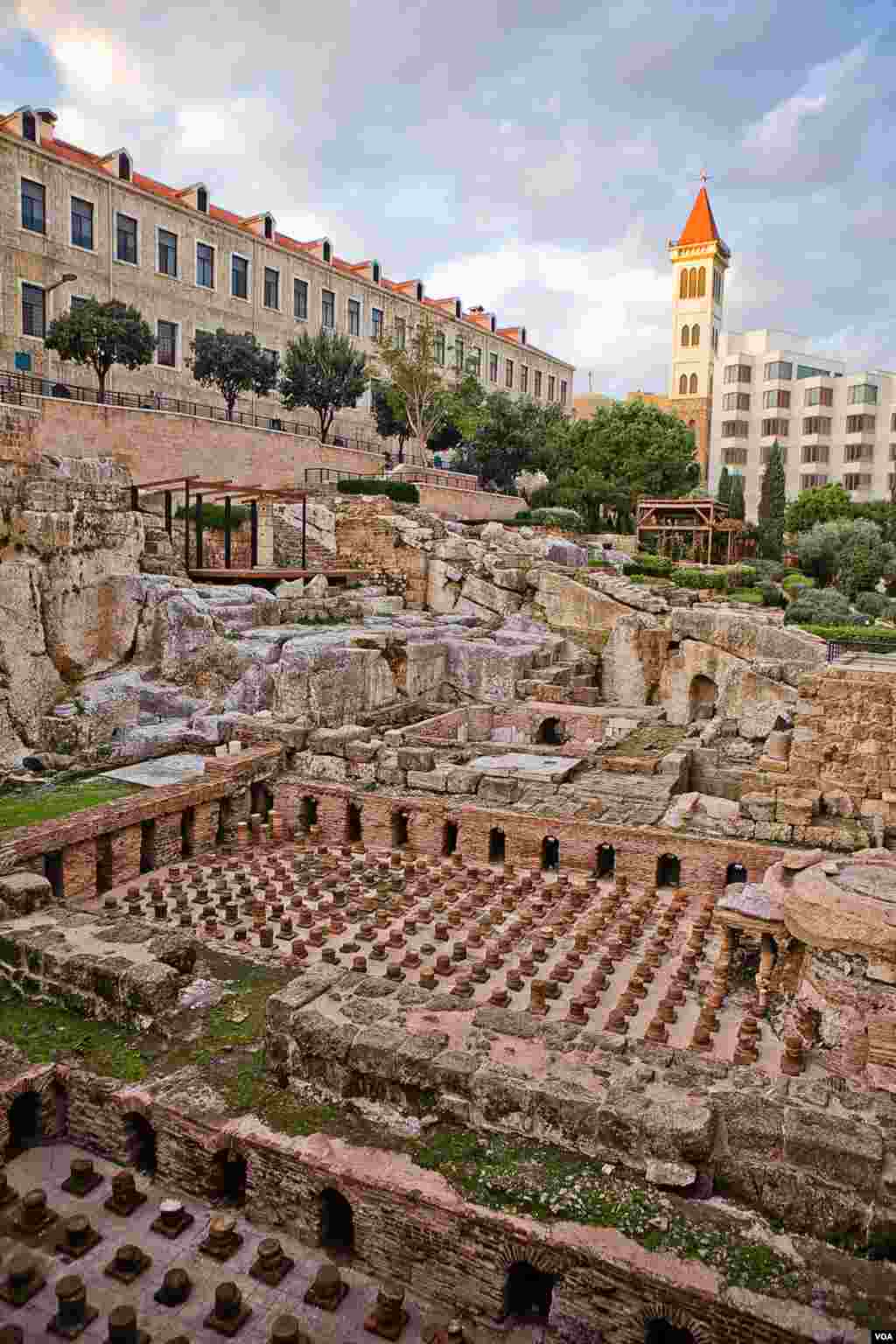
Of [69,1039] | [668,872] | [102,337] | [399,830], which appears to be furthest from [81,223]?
[69,1039]

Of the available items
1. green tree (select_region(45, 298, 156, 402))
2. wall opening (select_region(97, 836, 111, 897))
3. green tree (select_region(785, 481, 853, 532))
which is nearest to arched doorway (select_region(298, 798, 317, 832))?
wall opening (select_region(97, 836, 111, 897))

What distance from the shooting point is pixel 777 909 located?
9484mm

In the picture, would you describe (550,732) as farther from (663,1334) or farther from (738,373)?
(738,373)

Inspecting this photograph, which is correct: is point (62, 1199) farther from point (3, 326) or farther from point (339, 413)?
point (339, 413)

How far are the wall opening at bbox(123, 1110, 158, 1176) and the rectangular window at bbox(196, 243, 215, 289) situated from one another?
45.2 m

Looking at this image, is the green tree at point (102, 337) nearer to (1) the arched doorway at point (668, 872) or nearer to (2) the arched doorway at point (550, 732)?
(2) the arched doorway at point (550, 732)

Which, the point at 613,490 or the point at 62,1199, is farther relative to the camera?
the point at 613,490

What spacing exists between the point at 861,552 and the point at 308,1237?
34736 millimetres

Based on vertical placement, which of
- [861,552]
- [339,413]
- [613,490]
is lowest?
[861,552]

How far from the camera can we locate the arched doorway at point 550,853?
12.8 m

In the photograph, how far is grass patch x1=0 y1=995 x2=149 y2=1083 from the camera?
7.35m

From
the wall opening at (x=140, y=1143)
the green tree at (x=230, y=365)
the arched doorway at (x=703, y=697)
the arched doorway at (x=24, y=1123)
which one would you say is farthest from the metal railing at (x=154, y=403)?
the wall opening at (x=140, y=1143)

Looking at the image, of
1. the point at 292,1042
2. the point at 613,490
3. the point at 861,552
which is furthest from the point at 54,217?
the point at 292,1042

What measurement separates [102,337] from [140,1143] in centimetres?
3296
